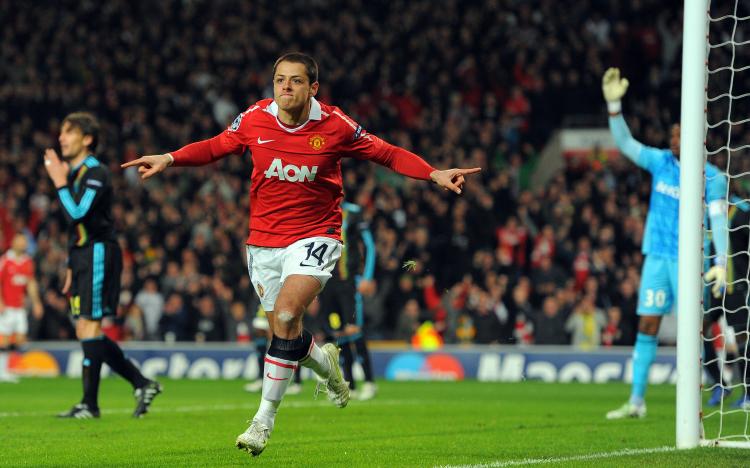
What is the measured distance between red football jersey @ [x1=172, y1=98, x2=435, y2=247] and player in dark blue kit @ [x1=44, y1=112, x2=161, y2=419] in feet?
9.56

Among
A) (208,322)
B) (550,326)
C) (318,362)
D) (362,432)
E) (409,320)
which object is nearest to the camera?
(318,362)

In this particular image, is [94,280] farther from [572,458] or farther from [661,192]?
[661,192]

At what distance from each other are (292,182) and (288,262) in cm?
49

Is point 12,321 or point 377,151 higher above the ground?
point 377,151

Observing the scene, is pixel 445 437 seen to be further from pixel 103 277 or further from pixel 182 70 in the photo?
pixel 182 70

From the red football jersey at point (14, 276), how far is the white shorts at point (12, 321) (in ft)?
0.30

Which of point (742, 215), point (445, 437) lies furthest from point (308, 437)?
point (742, 215)

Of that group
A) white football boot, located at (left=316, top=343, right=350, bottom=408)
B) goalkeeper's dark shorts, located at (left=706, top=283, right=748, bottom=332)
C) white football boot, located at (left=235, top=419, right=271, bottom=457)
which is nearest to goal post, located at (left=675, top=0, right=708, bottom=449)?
white football boot, located at (left=316, top=343, right=350, bottom=408)

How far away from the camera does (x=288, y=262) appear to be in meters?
7.09

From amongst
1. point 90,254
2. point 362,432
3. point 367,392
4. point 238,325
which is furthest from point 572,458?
point 238,325

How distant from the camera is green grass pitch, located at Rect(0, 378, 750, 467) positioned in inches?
282

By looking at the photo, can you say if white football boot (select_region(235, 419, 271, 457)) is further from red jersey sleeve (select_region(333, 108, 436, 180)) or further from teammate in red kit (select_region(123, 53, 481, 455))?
red jersey sleeve (select_region(333, 108, 436, 180))

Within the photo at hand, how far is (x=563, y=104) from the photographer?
941 inches

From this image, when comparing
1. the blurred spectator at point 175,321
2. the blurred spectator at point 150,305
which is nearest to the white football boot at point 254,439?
the blurred spectator at point 175,321
